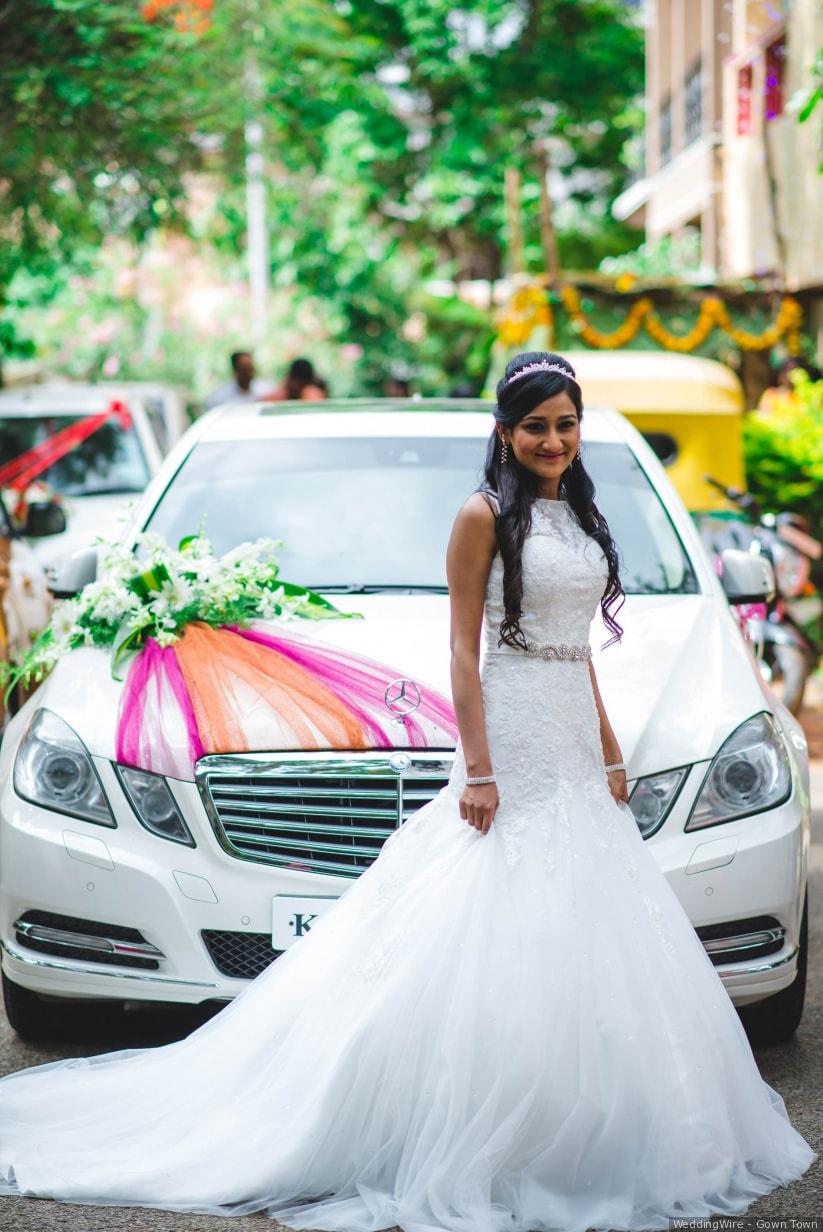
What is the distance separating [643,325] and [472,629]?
1323cm

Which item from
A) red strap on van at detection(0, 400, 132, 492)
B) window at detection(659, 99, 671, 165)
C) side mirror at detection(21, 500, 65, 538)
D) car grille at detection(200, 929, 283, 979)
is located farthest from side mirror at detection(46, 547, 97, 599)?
window at detection(659, 99, 671, 165)

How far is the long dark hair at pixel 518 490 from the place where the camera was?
3803mm

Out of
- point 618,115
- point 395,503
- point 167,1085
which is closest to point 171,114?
point 395,503

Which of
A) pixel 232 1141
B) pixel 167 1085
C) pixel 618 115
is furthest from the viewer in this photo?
pixel 618 115

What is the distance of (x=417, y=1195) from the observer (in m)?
3.51

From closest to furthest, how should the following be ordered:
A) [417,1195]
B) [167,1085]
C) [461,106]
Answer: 1. [417,1195]
2. [167,1085]
3. [461,106]

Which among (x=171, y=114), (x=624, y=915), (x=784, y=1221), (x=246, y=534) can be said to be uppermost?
(x=171, y=114)

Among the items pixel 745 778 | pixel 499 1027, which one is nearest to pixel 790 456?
pixel 745 778

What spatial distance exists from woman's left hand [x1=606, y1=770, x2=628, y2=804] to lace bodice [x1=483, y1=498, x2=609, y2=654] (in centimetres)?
35

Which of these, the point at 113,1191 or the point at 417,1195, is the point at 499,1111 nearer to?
the point at 417,1195

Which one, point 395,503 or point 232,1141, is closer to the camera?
point 232,1141

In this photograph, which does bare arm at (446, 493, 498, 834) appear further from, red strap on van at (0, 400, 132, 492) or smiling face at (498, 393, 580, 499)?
red strap on van at (0, 400, 132, 492)

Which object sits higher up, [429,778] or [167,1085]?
[429,778]

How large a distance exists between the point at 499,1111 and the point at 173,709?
1.50 metres
